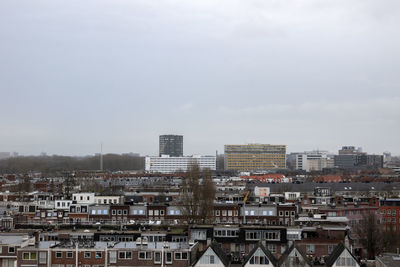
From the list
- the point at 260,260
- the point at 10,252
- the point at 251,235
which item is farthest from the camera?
the point at 251,235

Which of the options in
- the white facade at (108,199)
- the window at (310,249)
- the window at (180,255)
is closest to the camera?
the window at (180,255)

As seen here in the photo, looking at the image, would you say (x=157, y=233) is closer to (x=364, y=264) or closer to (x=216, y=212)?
(x=364, y=264)

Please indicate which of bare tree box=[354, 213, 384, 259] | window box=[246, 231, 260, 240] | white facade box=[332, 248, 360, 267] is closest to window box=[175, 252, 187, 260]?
window box=[246, 231, 260, 240]

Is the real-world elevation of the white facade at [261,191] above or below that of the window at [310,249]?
above

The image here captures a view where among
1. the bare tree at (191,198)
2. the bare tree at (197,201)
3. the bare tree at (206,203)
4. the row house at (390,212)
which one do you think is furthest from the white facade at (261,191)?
the row house at (390,212)

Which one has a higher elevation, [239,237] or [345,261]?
[239,237]

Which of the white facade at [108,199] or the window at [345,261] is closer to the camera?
the window at [345,261]

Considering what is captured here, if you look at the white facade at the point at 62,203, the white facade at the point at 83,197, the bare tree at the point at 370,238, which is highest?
the white facade at the point at 83,197

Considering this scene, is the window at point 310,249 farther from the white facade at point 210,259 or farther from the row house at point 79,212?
the row house at point 79,212

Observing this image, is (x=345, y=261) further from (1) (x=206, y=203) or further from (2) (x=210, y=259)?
(1) (x=206, y=203)

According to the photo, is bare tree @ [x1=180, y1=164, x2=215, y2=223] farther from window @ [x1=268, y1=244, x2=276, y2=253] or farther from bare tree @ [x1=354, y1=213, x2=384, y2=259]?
window @ [x1=268, y1=244, x2=276, y2=253]

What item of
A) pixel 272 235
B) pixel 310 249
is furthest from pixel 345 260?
pixel 272 235

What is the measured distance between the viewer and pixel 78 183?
113m

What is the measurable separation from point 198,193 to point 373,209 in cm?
1722
